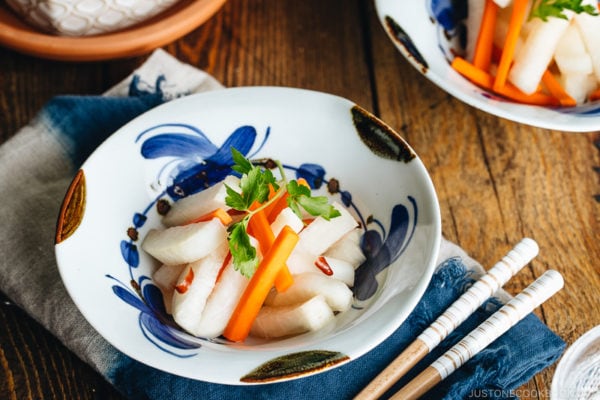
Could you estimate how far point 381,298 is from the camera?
3.66 ft

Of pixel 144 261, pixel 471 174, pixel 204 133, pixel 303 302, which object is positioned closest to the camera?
pixel 303 302

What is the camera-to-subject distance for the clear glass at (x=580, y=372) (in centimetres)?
120

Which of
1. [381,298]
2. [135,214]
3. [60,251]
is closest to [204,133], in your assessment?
[135,214]

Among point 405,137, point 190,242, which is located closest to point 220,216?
→ point 190,242

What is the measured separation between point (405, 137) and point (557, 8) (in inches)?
16.0

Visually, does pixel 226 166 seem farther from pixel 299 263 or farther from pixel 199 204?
pixel 299 263

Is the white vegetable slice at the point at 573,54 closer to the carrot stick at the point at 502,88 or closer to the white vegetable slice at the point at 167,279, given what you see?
the carrot stick at the point at 502,88

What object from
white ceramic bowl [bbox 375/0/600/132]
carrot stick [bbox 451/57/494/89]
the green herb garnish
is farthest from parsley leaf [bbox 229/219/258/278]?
carrot stick [bbox 451/57/494/89]

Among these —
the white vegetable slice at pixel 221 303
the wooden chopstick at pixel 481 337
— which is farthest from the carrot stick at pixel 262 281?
the wooden chopstick at pixel 481 337

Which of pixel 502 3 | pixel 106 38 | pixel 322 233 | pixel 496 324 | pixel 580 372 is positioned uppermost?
pixel 502 3

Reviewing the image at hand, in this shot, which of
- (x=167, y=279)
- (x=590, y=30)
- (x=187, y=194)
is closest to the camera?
(x=167, y=279)

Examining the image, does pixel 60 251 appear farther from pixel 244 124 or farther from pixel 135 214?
pixel 244 124

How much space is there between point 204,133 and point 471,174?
1.92ft

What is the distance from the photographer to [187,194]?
1.33 meters
